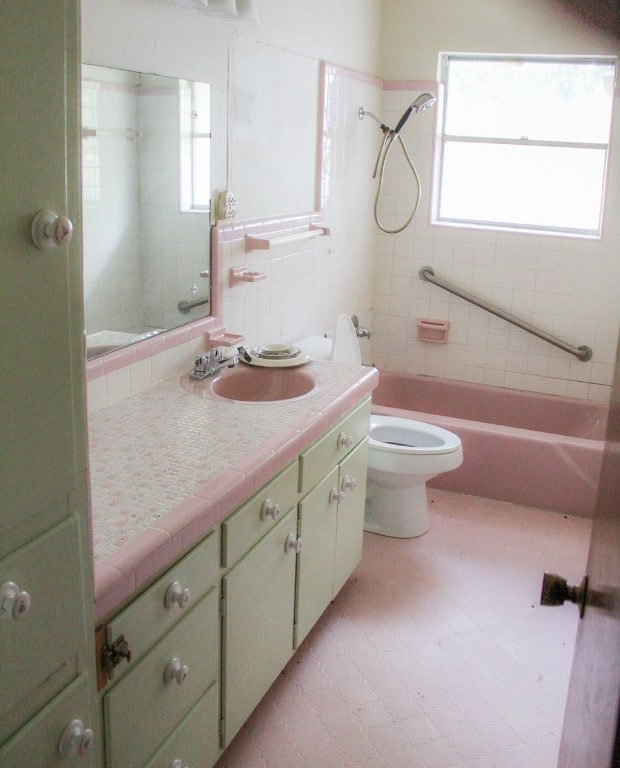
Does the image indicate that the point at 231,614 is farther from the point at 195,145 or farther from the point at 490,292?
the point at 490,292

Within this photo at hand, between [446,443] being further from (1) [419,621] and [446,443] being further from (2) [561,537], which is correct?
(1) [419,621]

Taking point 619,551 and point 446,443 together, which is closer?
point 619,551

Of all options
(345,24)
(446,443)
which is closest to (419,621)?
(446,443)

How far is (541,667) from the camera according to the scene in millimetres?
2557

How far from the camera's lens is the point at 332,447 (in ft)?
7.95

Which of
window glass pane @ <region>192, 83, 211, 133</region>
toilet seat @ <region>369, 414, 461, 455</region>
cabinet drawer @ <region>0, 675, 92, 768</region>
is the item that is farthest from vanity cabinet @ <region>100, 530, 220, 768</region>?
toilet seat @ <region>369, 414, 461, 455</region>

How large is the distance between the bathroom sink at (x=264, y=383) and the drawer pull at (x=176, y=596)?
41.2 inches

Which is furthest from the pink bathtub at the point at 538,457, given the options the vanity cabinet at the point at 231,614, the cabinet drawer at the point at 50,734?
the cabinet drawer at the point at 50,734

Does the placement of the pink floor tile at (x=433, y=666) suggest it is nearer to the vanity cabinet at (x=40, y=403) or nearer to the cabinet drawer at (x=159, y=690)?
the cabinet drawer at (x=159, y=690)

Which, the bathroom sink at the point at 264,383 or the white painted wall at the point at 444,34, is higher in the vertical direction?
the white painted wall at the point at 444,34

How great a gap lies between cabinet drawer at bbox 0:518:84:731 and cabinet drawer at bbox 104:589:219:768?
0.26 m

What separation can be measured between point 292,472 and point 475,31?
2.81 metres

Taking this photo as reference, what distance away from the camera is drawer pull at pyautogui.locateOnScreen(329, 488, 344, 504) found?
2.48m

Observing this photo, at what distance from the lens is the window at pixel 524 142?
13.4 ft
